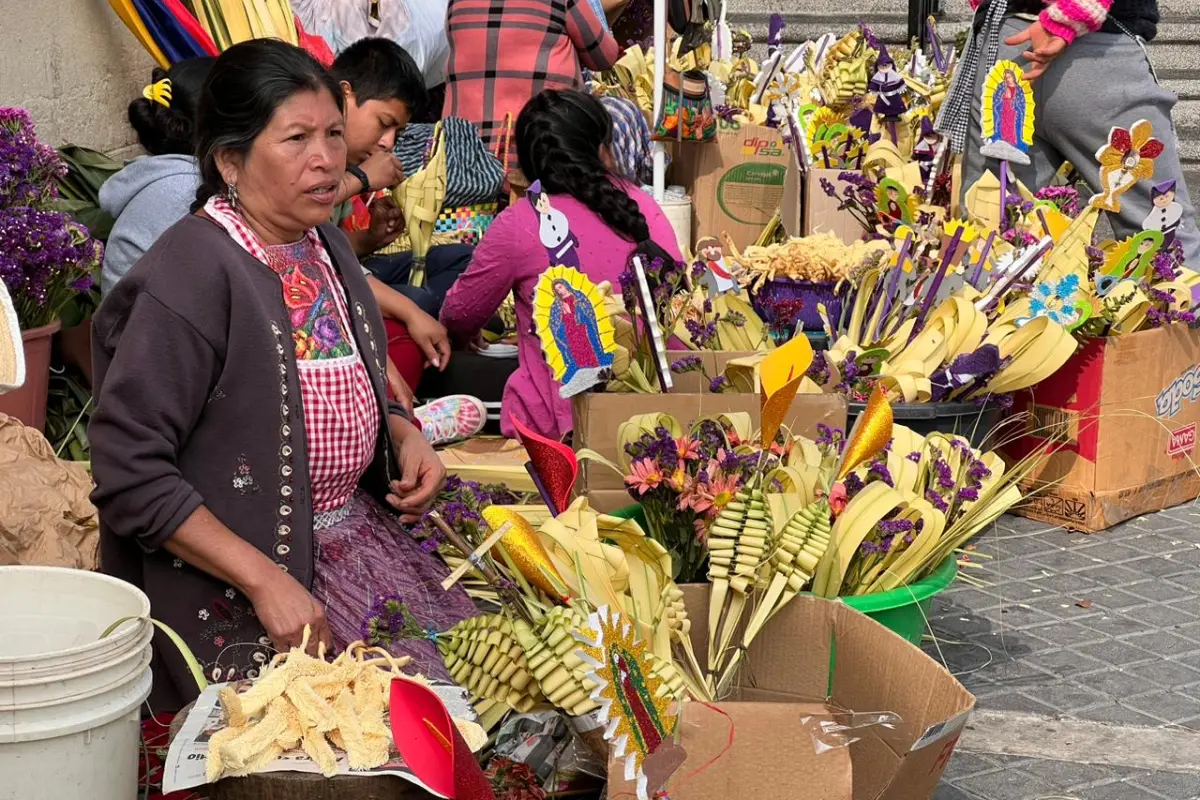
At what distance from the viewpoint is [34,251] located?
11.0 feet

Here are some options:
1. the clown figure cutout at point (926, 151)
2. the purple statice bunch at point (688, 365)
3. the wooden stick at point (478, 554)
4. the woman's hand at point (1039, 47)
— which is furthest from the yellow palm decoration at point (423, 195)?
the wooden stick at point (478, 554)

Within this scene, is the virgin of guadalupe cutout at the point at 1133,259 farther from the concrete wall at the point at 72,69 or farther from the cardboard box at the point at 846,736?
the concrete wall at the point at 72,69

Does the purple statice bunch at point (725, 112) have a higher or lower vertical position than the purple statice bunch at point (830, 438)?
higher

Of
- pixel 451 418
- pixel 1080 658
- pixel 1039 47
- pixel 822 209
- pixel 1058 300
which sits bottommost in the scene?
pixel 1080 658

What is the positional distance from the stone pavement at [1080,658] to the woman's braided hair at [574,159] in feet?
4.14

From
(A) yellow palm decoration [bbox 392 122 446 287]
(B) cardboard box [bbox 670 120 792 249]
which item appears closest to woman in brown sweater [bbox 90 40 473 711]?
(A) yellow palm decoration [bbox 392 122 446 287]

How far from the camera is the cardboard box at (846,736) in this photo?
200 centimetres

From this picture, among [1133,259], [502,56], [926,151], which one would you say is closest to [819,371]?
[1133,259]

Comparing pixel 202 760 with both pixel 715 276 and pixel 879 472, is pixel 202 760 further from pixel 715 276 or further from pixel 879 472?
pixel 715 276

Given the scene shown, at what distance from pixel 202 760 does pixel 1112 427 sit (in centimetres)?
320

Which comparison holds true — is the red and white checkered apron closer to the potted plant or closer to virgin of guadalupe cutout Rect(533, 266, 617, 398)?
virgin of guadalupe cutout Rect(533, 266, 617, 398)

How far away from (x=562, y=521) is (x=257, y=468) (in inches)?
21.1

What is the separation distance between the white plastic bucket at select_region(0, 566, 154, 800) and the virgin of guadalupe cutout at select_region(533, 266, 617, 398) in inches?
48.9

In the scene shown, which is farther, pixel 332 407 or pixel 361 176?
pixel 361 176
